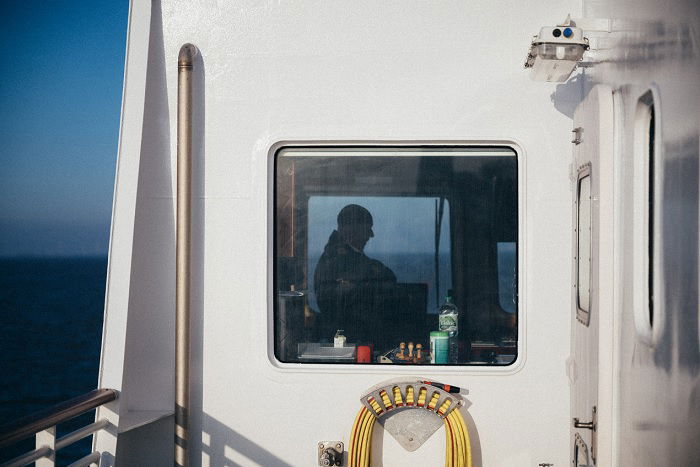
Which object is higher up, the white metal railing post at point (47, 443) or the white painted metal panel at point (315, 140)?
A: the white painted metal panel at point (315, 140)

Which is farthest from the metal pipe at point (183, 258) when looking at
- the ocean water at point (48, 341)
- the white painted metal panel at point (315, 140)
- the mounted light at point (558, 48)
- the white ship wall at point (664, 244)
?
the ocean water at point (48, 341)

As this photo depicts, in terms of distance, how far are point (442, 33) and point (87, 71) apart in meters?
58.0

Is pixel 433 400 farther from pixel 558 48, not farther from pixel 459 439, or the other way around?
pixel 558 48

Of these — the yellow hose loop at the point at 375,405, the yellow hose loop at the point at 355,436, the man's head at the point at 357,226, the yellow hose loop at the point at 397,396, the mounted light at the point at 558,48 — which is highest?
the mounted light at the point at 558,48

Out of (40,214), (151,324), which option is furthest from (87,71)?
(151,324)

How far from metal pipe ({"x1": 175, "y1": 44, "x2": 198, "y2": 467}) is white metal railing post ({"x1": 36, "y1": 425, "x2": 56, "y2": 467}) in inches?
24.2

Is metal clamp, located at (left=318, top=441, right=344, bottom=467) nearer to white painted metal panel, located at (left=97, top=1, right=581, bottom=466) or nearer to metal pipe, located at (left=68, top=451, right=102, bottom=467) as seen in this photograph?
white painted metal panel, located at (left=97, top=1, right=581, bottom=466)

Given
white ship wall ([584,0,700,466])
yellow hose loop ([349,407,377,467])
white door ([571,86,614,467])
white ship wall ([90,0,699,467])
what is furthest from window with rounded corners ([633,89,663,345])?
yellow hose loop ([349,407,377,467])

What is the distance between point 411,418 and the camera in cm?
303

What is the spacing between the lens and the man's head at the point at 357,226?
3.11 m

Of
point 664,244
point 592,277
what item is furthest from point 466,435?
point 664,244

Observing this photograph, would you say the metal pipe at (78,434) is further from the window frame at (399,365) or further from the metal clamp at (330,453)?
the metal clamp at (330,453)

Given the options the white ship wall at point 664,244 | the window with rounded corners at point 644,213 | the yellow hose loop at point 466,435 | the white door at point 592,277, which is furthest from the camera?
the yellow hose loop at point 466,435

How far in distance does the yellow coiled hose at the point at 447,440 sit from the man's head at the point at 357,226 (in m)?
0.74
